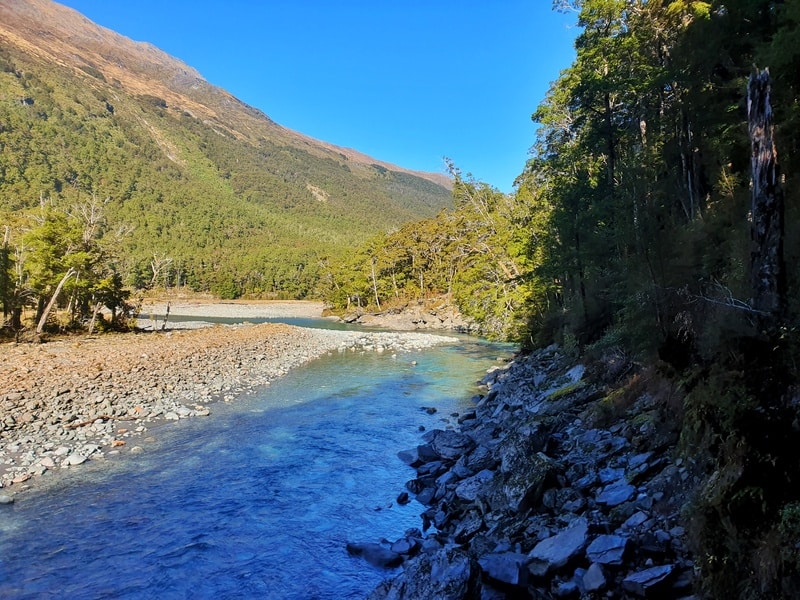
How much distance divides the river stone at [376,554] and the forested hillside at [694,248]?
443cm

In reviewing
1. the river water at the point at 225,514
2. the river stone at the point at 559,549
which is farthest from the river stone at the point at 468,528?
the river stone at the point at 559,549

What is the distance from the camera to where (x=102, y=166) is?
175750 millimetres

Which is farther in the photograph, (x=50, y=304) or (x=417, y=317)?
(x=417, y=317)

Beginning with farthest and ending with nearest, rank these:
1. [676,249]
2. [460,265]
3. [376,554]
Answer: [460,265], [676,249], [376,554]

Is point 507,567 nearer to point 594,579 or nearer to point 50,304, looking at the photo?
point 594,579

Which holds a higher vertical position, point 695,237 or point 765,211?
point 695,237

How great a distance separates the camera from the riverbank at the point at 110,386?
40.2ft

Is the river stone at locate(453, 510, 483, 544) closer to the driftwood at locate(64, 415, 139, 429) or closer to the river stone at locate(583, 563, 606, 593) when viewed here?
the river stone at locate(583, 563, 606, 593)

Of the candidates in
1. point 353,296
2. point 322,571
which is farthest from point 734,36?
point 353,296

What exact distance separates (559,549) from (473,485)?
11.9 ft

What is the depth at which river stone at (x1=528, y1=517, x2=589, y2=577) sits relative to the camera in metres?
5.54

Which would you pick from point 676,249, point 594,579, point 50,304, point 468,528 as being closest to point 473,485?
point 468,528

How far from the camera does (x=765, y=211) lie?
6082 mm

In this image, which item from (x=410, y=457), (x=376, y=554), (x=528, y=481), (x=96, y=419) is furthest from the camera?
(x=96, y=419)
